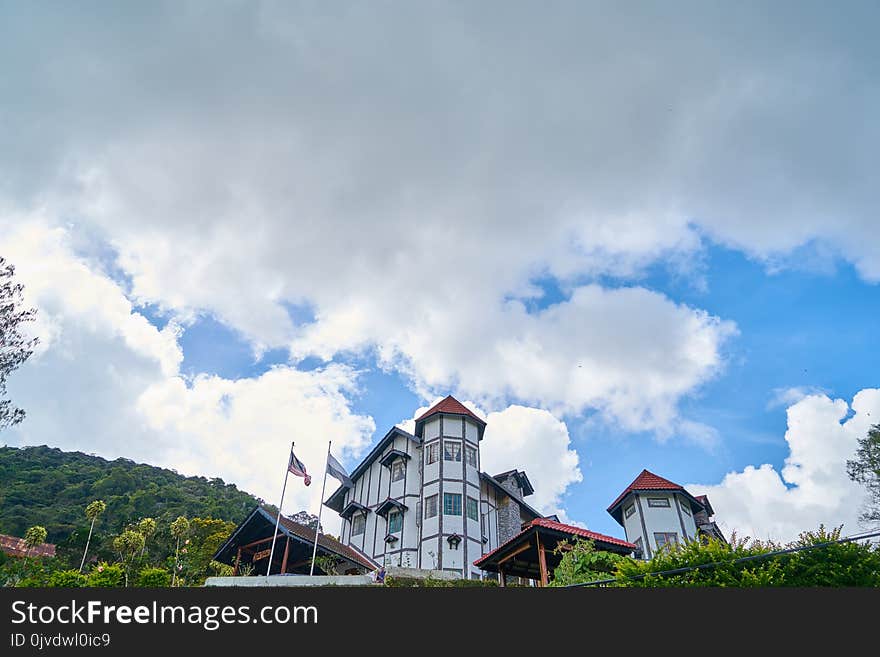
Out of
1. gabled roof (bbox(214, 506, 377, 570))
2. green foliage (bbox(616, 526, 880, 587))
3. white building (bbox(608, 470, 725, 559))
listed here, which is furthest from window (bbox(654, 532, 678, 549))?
green foliage (bbox(616, 526, 880, 587))

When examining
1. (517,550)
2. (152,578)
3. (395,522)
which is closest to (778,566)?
(517,550)

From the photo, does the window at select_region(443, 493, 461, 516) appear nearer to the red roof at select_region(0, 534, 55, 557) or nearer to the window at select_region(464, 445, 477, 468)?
the window at select_region(464, 445, 477, 468)

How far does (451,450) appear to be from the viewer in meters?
33.6

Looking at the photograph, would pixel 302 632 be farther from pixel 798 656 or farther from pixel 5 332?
pixel 5 332

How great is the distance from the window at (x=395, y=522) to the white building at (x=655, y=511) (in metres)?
13.2

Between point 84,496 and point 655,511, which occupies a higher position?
point 84,496

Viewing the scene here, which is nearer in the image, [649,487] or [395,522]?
[649,487]

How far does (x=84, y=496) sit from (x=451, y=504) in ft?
150

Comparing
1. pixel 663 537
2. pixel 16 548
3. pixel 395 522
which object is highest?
pixel 16 548

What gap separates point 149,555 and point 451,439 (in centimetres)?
2291

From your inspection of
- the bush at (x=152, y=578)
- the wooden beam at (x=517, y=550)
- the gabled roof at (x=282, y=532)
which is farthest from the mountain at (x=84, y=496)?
the wooden beam at (x=517, y=550)

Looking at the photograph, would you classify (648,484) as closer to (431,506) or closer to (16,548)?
(431,506)

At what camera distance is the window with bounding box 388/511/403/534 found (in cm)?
3241

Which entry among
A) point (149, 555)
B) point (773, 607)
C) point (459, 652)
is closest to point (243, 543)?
point (149, 555)
